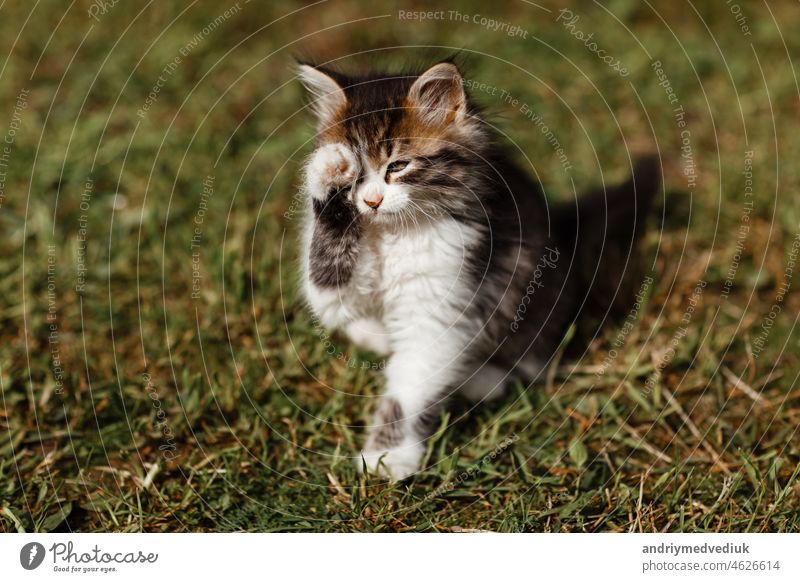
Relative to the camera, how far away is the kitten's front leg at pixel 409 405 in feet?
9.30

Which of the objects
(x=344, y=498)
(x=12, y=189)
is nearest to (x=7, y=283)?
(x=12, y=189)

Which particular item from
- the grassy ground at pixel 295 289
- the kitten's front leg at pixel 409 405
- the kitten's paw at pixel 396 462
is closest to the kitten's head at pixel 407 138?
the kitten's front leg at pixel 409 405

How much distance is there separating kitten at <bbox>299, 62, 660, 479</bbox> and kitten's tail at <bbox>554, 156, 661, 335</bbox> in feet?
1.38

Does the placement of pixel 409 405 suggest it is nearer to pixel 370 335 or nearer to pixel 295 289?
pixel 370 335

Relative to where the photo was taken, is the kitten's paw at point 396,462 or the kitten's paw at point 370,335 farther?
the kitten's paw at point 370,335

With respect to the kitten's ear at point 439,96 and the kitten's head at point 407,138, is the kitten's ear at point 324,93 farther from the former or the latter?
the kitten's ear at point 439,96

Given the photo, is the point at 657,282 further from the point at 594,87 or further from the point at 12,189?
the point at 12,189

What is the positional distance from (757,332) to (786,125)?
5.70ft

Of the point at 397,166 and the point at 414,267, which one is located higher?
the point at 397,166

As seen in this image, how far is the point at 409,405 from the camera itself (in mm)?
2912

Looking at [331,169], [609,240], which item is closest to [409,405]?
[331,169]

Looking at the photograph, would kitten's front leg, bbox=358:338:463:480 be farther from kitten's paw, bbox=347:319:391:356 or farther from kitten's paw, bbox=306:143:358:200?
kitten's paw, bbox=306:143:358:200

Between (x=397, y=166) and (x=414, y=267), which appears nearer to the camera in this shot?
(x=397, y=166)
